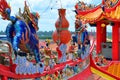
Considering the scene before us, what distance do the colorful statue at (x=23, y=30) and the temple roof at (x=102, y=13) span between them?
20.4ft

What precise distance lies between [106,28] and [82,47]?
649 cm

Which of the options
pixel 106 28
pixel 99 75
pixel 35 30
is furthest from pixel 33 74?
pixel 106 28

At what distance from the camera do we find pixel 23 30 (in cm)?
585

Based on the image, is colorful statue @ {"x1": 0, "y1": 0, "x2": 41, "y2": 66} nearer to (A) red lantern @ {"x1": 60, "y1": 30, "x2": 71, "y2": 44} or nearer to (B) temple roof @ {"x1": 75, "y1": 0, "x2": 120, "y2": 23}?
(A) red lantern @ {"x1": 60, "y1": 30, "x2": 71, "y2": 44}

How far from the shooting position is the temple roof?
12.9m

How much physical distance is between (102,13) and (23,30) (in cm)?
764

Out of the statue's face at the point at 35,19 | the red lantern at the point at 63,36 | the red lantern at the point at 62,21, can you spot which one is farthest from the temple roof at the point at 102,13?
the statue's face at the point at 35,19

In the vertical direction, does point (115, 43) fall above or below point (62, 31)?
below

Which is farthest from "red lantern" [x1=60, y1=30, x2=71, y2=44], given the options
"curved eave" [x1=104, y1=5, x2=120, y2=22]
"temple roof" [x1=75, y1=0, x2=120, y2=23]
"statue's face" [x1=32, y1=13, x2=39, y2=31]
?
"curved eave" [x1=104, y1=5, x2=120, y2=22]

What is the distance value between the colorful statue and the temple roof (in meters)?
6.23

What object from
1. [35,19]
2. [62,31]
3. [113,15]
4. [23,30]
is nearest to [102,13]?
[113,15]

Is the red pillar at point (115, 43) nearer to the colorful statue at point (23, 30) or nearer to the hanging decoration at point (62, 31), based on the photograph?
the hanging decoration at point (62, 31)

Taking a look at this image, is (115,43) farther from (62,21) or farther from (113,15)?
(62,21)

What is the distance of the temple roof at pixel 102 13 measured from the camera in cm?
1292
